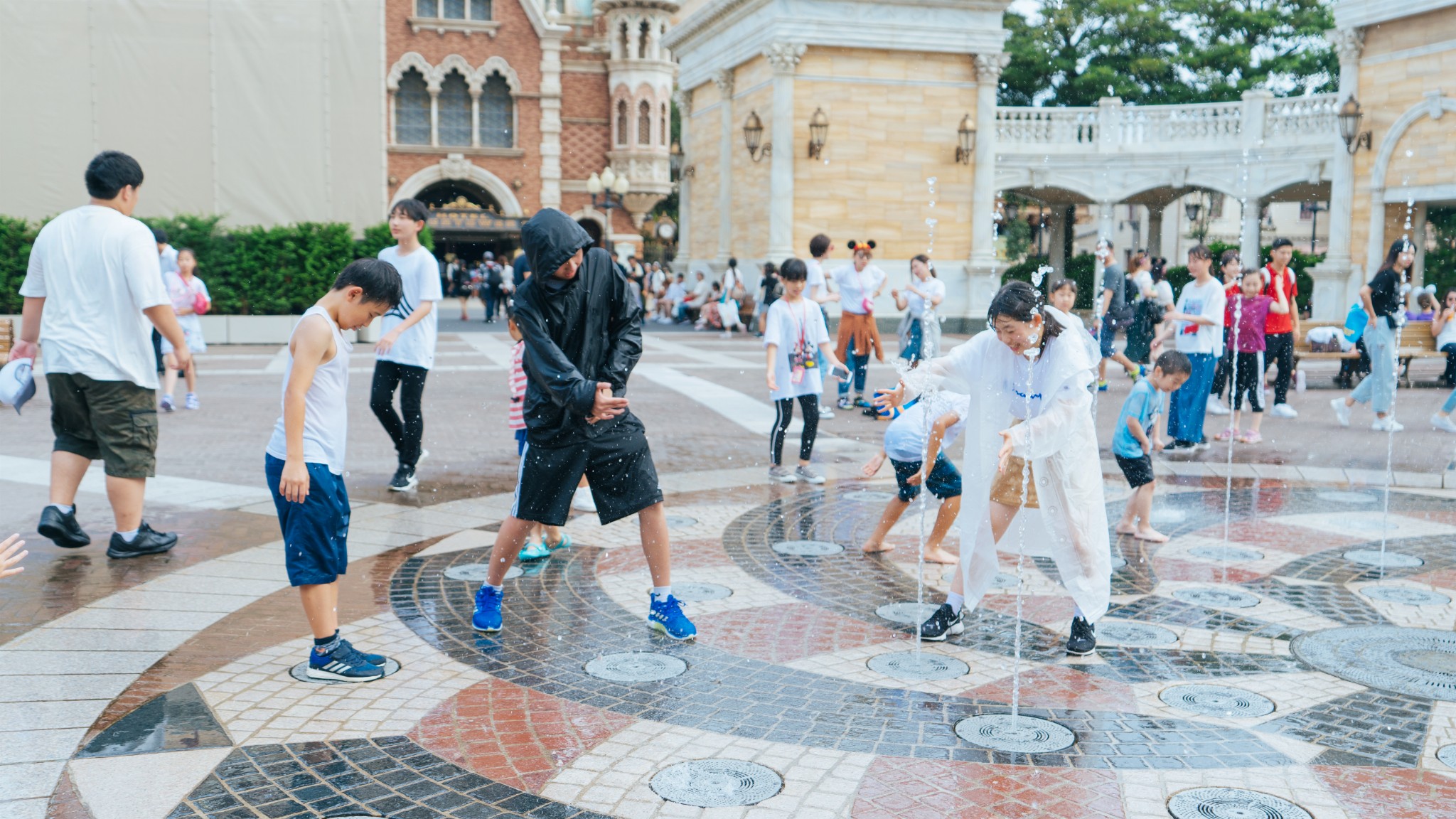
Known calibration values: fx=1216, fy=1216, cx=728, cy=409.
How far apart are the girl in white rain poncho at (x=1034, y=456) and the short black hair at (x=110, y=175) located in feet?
13.2

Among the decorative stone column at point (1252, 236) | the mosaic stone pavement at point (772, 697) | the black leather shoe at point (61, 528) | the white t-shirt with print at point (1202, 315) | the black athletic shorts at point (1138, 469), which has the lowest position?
the mosaic stone pavement at point (772, 697)

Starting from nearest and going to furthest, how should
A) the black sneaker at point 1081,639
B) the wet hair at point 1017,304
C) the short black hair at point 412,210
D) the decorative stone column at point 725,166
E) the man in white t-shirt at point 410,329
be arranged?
the wet hair at point 1017,304 < the black sneaker at point 1081,639 < the short black hair at point 412,210 < the man in white t-shirt at point 410,329 < the decorative stone column at point 725,166

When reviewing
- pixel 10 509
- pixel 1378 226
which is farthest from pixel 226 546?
pixel 1378 226

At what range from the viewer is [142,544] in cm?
636

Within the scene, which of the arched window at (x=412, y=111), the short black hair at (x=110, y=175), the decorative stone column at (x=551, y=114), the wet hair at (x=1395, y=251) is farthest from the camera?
the decorative stone column at (x=551, y=114)

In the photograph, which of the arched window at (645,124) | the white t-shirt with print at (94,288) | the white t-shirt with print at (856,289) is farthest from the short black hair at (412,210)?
the arched window at (645,124)

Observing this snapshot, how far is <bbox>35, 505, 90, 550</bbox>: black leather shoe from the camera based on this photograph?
19.9 feet

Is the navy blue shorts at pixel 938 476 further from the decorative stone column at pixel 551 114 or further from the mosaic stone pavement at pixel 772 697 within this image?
the decorative stone column at pixel 551 114

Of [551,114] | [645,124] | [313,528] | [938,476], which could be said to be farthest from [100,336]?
[645,124]

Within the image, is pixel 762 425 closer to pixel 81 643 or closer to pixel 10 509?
pixel 10 509

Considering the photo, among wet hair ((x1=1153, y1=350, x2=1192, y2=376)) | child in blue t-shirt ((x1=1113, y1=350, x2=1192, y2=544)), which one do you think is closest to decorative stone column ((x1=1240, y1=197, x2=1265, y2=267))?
wet hair ((x1=1153, y1=350, x2=1192, y2=376))

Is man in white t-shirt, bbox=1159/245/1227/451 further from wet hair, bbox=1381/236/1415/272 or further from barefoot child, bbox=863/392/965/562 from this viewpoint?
barefoot child, bbox=863/392/965/562

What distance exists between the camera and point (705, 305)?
2709cm

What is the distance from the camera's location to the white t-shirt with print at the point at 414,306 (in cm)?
795
